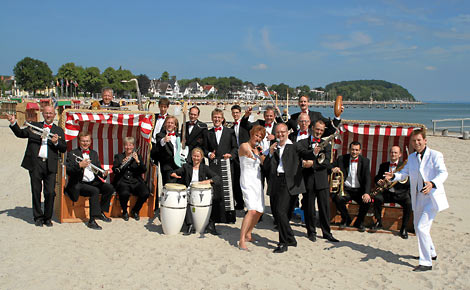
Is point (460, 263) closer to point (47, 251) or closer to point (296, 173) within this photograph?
point (296, 173)

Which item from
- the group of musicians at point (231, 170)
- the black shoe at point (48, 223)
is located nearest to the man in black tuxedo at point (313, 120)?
the group of musicians at point (231, 170)

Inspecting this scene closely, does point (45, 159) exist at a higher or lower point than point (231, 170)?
higher

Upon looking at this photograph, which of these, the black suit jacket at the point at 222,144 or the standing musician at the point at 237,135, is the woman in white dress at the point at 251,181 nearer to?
the black suit jacket at the point at 222,144

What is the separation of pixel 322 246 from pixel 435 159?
2111mm

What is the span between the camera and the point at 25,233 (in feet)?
21.1

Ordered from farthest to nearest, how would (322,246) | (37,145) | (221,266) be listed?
(37,145)
(322,246)
(221,266)

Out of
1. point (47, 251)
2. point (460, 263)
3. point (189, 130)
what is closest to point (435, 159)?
point (460, 263)

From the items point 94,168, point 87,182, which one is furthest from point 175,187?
point 87,182

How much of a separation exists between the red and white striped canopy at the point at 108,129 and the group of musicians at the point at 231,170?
35 centimetres

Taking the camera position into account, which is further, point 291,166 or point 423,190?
point 291,166

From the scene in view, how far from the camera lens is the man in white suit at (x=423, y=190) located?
16.7ft

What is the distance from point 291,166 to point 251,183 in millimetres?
638

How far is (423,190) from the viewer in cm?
501

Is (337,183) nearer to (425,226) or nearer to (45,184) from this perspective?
(425,226)
